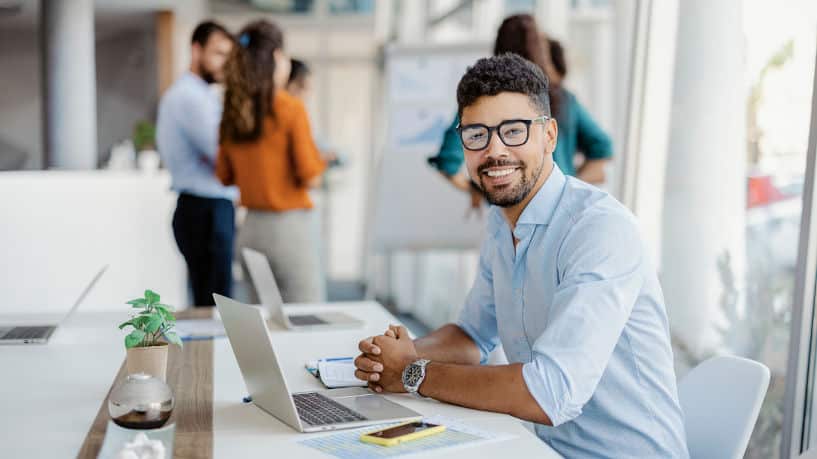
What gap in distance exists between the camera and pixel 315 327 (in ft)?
8.43

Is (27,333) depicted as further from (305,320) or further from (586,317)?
(586,317)

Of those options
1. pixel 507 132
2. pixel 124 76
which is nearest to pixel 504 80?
pixel 507 132

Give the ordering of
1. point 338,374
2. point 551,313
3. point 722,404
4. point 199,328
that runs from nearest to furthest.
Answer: point 551,313 < point 722,404 < point 338,374 < point 199,328

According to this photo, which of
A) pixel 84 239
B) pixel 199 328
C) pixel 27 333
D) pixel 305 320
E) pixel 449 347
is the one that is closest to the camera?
pixel 449 347

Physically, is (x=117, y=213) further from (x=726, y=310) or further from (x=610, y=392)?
(x=610, y=392)

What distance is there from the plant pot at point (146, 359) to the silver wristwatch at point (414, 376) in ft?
1.64

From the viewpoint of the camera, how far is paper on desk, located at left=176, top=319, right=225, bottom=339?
2443 mm

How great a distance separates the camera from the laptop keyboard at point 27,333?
2.40 metres

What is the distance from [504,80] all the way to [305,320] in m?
1.12

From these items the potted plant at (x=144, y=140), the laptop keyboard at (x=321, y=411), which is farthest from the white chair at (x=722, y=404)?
the potted plant at (x=144, y=140)

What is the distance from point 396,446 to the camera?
1.46 metres

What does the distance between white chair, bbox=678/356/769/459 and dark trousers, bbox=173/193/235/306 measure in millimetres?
2379

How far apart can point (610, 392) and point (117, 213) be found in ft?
13.9

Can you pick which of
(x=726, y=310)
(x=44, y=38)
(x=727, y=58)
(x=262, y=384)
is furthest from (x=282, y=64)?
(x=44, y=38)
